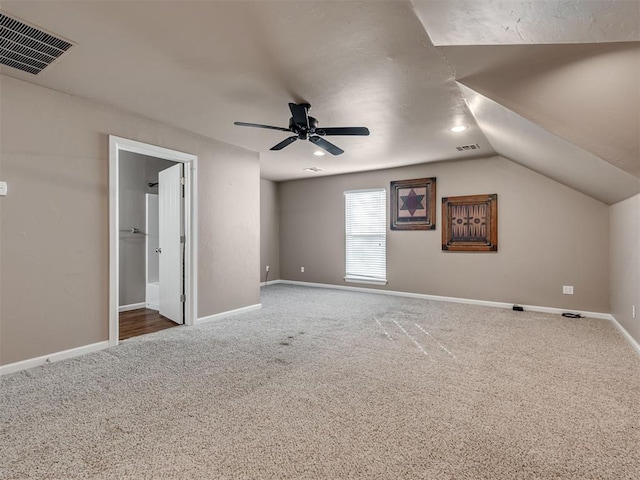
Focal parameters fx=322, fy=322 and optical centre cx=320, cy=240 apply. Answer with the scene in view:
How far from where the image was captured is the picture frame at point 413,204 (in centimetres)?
582

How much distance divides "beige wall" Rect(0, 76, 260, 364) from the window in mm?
3974

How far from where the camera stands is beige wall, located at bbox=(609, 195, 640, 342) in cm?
318

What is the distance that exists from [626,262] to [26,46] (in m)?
5.79

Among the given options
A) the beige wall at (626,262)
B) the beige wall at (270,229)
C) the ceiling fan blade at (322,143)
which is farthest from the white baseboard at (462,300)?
the ceiling fan blade at (322,143)

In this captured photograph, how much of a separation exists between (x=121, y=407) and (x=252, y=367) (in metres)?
0.99

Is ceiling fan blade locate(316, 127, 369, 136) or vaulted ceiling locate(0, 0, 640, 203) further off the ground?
vaulted ceiling locate(0, 0, 640, 203)

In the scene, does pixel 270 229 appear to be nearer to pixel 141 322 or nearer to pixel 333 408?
pixel 141 322

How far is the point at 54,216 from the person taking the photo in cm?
298

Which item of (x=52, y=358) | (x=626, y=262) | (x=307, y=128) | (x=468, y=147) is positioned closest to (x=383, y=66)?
(x=307, y=128)

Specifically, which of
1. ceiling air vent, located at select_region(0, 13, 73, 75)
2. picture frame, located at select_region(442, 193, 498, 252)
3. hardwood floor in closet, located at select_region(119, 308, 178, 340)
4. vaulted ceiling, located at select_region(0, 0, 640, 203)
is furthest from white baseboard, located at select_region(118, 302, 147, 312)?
picture frame, located at select_region(442, 193, 498, 252)

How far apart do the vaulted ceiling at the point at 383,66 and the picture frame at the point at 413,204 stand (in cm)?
209

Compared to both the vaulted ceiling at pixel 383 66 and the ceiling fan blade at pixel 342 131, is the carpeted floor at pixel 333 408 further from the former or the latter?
the ceiling fan blade at pixel 342 131

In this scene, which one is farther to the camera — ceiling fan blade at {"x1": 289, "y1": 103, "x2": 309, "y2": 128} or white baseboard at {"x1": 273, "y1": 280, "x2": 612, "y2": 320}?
white baseboard at {"x1": 273, "y1": 280, "x2": 612, "y2": 320}

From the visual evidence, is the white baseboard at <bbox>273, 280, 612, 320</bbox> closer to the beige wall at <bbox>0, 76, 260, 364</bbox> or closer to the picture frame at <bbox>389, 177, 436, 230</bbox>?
the picture frame at <bbox>389, 177, 436, 230</bbox>
